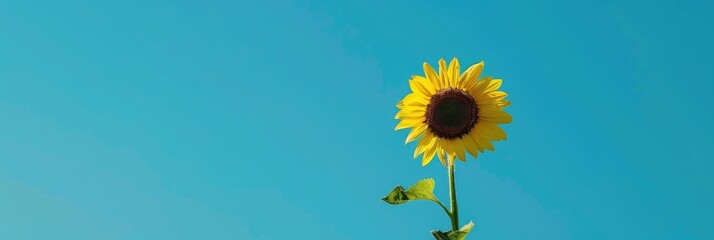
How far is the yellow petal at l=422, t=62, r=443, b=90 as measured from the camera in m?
8.26

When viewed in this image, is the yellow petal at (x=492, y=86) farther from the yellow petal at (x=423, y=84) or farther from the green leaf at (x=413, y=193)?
the green leaf at (x=413, y=193)

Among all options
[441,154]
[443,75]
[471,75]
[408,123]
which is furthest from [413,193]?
[471,75]

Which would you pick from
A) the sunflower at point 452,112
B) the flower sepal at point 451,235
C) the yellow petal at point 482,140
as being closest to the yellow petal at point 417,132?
the sunflower at point 452,112

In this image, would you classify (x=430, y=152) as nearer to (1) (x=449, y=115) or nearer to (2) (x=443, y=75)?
(1) (x=449, y=115)

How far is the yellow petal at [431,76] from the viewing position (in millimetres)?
8258

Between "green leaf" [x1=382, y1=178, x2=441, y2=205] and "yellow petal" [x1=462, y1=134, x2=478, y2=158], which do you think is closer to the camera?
"green leaf" [x1=382, y1=178, x2=441, y2=205]

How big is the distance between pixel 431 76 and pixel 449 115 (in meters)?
0.50

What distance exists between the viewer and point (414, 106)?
8.46 m

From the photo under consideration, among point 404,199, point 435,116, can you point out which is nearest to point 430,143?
point 435,116

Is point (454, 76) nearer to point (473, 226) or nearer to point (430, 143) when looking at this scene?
point (430, 143)

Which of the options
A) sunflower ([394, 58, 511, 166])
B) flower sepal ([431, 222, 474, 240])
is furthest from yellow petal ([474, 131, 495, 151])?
flower sepal ([431, 222, 474, 240])

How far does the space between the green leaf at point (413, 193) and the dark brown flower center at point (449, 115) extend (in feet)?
6.31

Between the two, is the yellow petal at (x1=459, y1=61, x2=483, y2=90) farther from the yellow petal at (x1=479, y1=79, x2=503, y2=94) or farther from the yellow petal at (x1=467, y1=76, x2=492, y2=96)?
the yellow petal at (x1=479, y1=79, x2=503, y2=94)

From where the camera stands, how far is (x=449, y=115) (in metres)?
8.48
